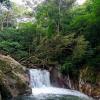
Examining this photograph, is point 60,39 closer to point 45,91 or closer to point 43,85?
point 43,85

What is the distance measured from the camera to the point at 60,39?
19406mm

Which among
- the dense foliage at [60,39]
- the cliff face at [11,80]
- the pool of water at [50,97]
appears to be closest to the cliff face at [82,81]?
the dense foliage at [60,39]

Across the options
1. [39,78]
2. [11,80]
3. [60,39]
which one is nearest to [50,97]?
[11,80]

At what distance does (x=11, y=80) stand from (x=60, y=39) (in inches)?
247

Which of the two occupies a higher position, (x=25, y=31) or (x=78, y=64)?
(x=25, y=31)

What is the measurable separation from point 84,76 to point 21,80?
4.25m

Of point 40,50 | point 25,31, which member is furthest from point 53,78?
point 25,31

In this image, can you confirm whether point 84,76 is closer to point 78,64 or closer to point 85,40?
point 78,64

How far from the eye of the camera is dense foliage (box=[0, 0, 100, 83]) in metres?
17.4

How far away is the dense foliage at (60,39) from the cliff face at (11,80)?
12.5 ft

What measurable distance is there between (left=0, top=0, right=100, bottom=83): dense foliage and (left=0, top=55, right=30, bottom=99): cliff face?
3.82m

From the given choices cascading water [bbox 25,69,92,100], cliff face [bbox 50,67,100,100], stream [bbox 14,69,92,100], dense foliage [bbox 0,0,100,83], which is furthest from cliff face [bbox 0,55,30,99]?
dense foliage [bbox 0,0,100,83]

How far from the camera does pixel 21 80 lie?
14695mm

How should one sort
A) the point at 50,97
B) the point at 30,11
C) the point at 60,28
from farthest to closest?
1. the point at 30,11
2. the point at 60,28
3. the point at 50,97
